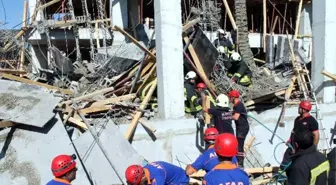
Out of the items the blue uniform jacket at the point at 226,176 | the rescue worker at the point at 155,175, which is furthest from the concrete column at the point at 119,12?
the blue uniform jacket at the point at 226,176

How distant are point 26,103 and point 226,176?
477 cm

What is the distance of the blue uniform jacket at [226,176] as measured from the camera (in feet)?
11.1

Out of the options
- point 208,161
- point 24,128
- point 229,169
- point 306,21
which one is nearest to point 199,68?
point 208,161

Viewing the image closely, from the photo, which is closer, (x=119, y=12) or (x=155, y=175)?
(x=155, y=175)

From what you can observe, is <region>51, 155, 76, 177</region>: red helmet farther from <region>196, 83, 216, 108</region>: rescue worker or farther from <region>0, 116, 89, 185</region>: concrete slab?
<region>196, 83, 216, 108</region>: rescue worker

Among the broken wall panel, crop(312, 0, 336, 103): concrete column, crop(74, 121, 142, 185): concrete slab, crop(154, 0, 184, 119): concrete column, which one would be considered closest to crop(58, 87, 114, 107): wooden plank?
crop(74, 121, 142, 185): concrete slab

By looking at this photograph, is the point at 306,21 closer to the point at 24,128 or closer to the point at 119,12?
the point at 119,12

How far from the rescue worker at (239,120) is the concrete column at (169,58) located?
4.07 ft

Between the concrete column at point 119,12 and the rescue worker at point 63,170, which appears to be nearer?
the rescue worker at point 63,170

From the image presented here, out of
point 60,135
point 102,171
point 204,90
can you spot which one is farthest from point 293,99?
point 60,135

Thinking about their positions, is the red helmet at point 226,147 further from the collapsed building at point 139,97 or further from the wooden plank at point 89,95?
the wooden plank at point 89,95

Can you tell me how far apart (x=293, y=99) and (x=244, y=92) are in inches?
52.8

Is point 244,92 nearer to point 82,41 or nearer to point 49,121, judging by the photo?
point 49,121

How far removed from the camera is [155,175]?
4.60 metres
